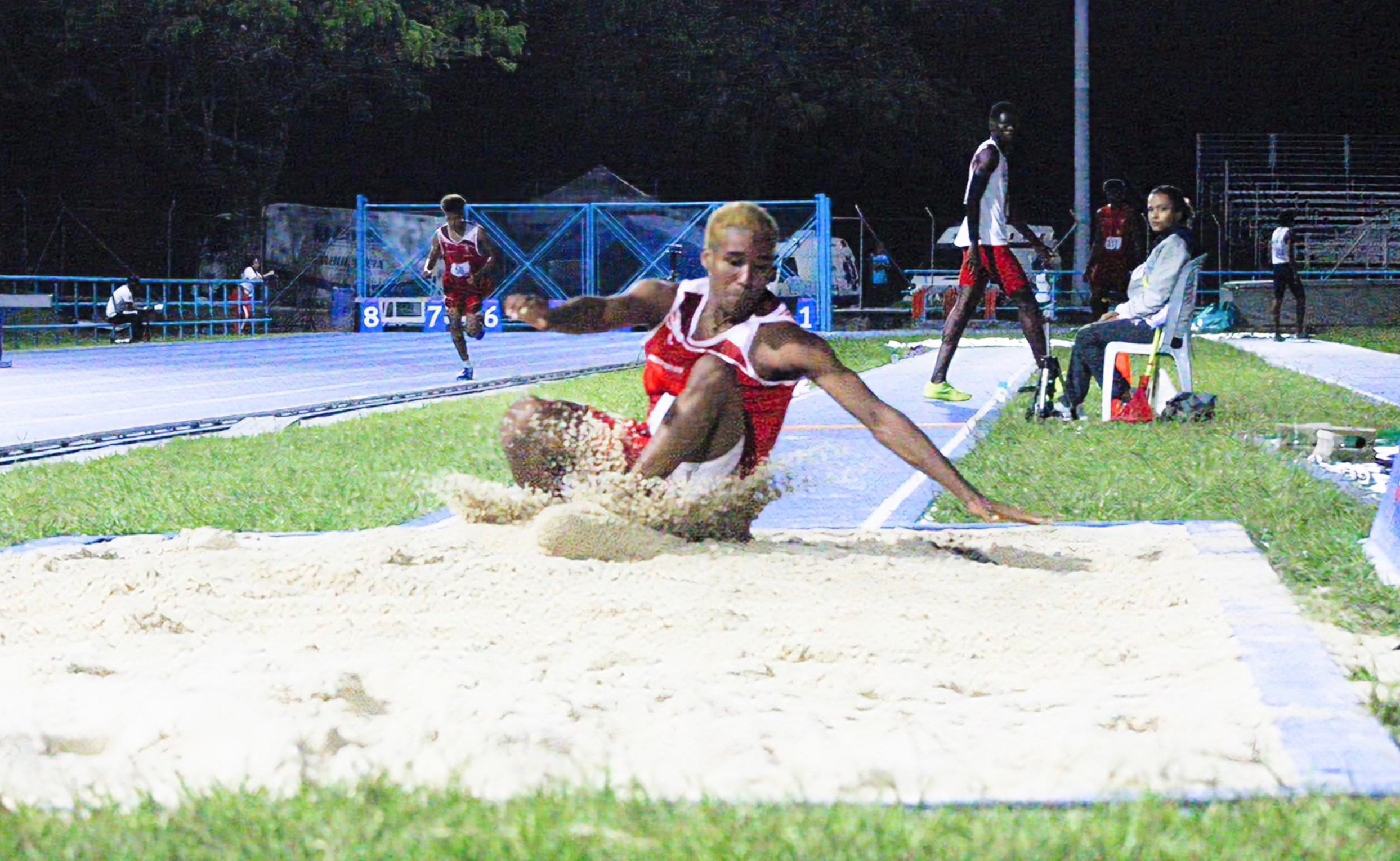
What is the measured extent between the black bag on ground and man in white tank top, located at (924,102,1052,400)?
1.03m

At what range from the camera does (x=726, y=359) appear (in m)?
5.36

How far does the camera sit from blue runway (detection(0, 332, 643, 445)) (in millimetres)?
12688

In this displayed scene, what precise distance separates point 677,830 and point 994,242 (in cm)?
905

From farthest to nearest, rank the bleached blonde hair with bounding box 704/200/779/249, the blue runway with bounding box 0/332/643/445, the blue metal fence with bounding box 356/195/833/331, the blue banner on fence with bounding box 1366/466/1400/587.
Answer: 1. the blue metal fence with bounding box 356/195/833/331
2. the blue runway with bounding box 0/332/643/445
3. the bleached blonde hair with bounding box 704/200/779/249
4. the blue banner on fence with bounding box 1366/466/1400/587

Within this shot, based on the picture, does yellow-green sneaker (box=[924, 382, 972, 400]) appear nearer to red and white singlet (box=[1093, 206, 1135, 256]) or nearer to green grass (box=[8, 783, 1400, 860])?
red and white singlet (box=[1093, 206, 1135, 256])

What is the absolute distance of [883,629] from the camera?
414 centimetres

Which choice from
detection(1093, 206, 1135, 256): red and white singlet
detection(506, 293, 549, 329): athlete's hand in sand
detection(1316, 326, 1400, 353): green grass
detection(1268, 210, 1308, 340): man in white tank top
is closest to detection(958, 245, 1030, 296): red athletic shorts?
detection(1093, 206, 1135, 256): red and white singlet

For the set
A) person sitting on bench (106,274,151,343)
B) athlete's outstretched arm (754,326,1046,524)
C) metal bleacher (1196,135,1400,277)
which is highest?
metal bleacher (1196,135,1400,277)

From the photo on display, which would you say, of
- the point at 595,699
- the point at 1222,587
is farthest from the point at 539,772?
the point at 1222,587

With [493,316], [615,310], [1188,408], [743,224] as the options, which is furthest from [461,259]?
[493,316]

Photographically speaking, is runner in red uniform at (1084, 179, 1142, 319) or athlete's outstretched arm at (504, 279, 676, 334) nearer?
athlete's outstretched arm at (504, 279, 676, 334)

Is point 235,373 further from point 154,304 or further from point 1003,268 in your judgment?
point 154,304

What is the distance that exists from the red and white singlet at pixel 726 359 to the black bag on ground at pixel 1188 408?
5.02 m

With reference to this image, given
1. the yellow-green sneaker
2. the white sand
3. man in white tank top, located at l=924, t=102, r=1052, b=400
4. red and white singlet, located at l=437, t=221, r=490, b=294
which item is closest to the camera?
the white sand
